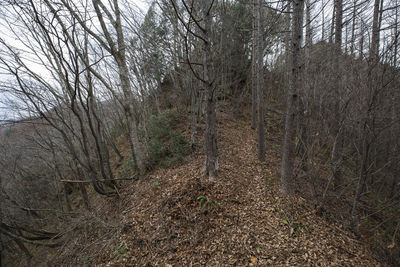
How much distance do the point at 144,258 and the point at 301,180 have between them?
408 centimetres

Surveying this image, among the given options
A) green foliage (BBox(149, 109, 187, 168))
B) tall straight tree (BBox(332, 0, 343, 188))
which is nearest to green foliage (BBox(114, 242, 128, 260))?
green foliage (BBox(149, 109, 187, 168))

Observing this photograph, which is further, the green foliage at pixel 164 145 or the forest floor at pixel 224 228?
the green foliage at pixel 164 145

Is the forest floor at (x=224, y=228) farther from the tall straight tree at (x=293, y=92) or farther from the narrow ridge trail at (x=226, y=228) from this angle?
the tall straight tree at (x=293, y=92)

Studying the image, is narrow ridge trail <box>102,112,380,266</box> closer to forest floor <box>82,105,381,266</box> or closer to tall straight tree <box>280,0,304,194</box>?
forest floor <box>82,105,381,266</box>

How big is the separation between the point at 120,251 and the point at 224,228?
6.71 ft

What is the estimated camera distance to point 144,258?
2799 millimetres

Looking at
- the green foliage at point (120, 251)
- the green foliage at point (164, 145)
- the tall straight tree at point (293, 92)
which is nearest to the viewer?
the green foliage at point (120, 251)

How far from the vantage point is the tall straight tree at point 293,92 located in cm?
304

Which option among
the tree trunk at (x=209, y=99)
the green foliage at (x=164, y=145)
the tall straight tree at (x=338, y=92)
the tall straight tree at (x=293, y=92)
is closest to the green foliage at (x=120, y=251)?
the tree trunk at (x=209, y=99)

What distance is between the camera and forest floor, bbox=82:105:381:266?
2.57 metres

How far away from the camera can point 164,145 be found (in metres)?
5.95

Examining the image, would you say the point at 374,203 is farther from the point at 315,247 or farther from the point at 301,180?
the point at 315,247

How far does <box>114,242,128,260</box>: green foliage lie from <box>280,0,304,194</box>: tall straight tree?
11.7 feet

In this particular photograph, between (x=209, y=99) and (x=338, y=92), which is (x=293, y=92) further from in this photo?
(x=338, y=92)
